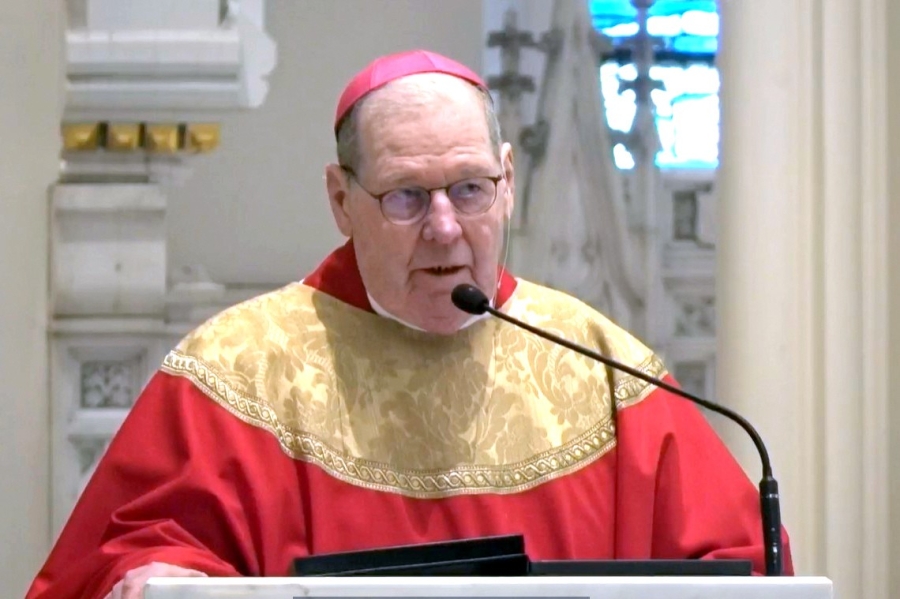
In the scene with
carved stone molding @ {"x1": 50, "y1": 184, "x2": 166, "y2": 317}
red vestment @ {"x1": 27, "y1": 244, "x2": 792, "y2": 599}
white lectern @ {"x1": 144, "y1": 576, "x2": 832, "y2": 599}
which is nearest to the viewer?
white lectern @ {"x1": 144, "y1": 576, "x2": 832, "y2": 599}

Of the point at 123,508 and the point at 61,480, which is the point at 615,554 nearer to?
the point at 123,508

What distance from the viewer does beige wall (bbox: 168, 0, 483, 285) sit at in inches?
198

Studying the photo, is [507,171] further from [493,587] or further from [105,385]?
[105,385]

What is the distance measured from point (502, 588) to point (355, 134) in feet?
4.13

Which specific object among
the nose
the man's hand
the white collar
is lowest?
the man's hand

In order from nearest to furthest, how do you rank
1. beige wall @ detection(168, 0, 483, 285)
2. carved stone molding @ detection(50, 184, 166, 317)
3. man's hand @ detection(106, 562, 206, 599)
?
man's hand @ detection(106, 562, 206, 599) < carved stone molding @ detection(50, 184, 166, 317) < beige wall @ detection(168, 0, 483, 285)

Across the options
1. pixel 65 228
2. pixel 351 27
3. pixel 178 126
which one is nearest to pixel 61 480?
pixel 65 228

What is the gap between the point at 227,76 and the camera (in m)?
4.64

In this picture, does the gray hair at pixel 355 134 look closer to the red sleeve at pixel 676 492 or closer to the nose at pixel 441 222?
the nose at pixel 441 222

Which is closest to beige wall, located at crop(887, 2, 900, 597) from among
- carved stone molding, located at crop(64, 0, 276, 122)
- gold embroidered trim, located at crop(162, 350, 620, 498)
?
gold embroidered trim, located at crop(162, 350, 620, 498)

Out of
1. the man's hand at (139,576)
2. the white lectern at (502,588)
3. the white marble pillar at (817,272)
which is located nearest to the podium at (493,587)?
the white lectern at (502,588)

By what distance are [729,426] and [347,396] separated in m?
1.40

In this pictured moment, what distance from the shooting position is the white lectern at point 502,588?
5.98 ft

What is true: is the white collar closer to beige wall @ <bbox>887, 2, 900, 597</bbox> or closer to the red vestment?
the red vestment
